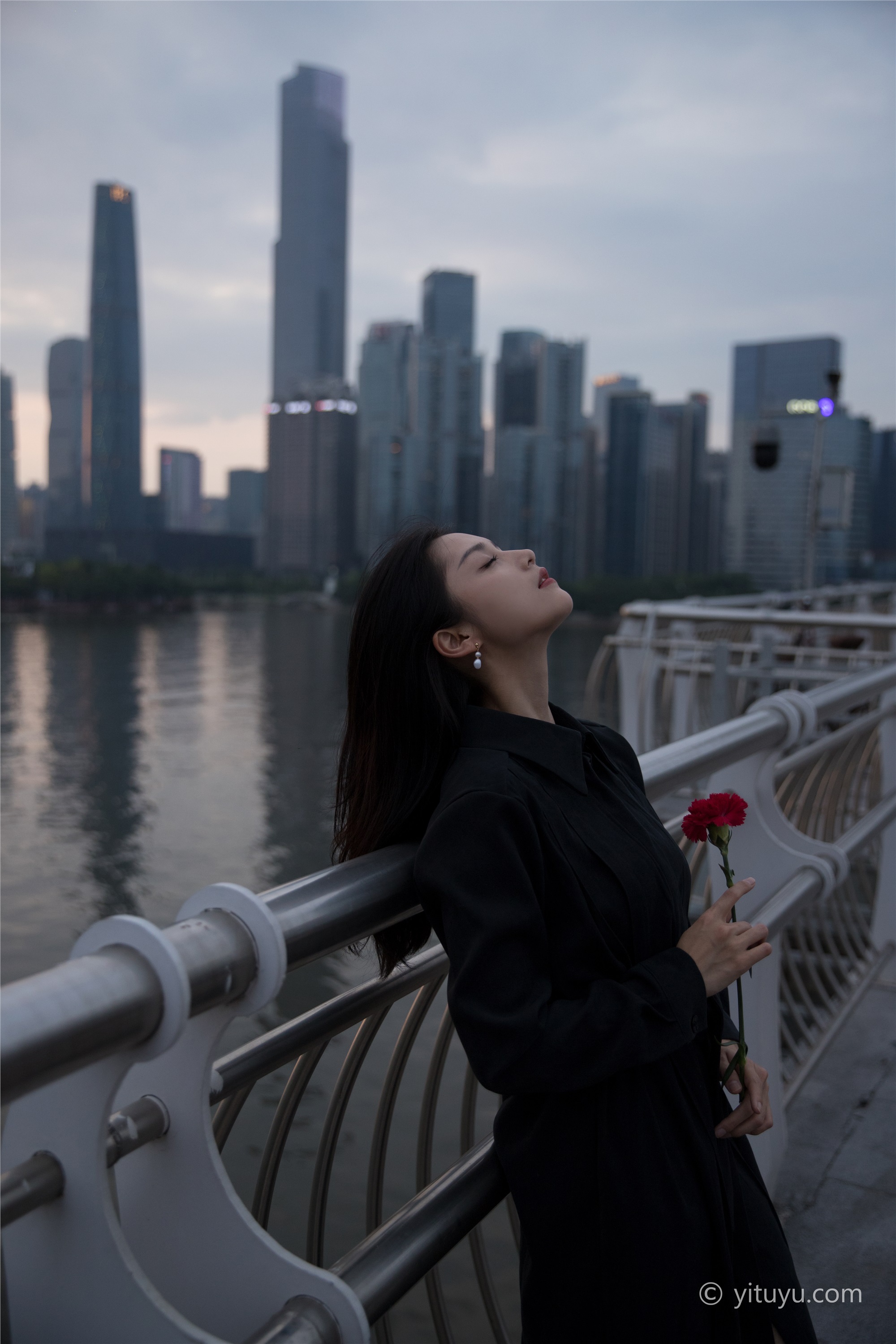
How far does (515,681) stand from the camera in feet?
4.30

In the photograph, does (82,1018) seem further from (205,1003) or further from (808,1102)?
(808,1102)

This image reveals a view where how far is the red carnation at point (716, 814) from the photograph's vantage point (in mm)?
1178

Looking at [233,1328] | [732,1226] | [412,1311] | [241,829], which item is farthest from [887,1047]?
[241,829]

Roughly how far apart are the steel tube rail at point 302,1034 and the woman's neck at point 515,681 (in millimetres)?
335

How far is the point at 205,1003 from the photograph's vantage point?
77cm

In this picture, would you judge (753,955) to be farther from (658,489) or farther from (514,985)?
(658,489)

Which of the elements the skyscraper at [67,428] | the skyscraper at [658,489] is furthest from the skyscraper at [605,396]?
the skyscraper at [67,428]

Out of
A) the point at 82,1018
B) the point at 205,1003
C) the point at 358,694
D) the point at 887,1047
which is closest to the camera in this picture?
the point at 82,1018

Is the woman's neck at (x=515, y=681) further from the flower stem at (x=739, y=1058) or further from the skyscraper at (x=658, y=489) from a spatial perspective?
the skyscraper at (x=658, y=489)

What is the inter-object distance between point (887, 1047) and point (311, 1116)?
11.0 meters

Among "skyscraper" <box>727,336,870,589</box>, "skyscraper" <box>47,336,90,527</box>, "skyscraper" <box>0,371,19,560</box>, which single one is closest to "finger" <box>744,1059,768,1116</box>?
"skyscraper" <box>727,336,870,589</box>

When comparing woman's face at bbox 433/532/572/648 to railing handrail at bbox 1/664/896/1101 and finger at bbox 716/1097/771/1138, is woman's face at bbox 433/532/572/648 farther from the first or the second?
→ finger at bbox 716/1097/771/1138

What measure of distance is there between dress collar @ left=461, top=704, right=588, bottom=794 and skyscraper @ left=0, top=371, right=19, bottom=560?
224 feet

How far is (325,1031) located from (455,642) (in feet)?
1.50
